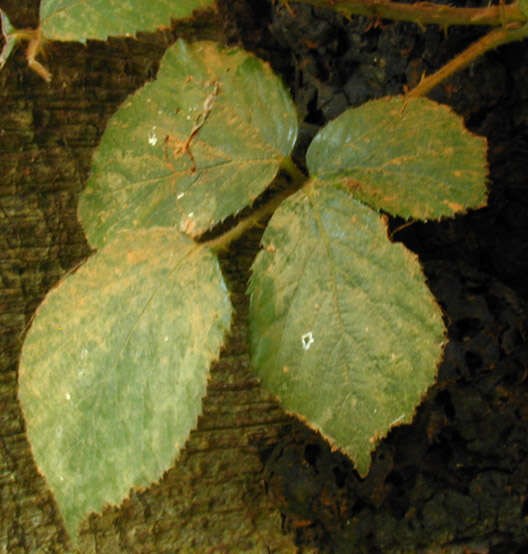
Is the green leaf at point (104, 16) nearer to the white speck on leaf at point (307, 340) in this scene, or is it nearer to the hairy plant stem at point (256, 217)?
the hairy plant stem at point (256, 217)

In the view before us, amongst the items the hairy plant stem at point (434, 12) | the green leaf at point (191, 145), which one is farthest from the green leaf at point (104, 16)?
the hairy plant stem at point (434, 12)

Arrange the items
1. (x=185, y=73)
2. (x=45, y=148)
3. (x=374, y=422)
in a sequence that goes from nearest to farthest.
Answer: (x=374, y=422)
(x=185, y=73)
(x=45, y=148)

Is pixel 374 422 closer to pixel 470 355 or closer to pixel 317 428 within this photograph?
pixel 317 428

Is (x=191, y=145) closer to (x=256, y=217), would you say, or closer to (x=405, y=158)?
(x=256, y=217)

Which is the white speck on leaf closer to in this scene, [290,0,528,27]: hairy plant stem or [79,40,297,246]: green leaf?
[79,40,297,246]: green leaf

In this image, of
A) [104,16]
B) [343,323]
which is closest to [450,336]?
[343,323]

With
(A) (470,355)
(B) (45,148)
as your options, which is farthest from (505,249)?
(B) (45,148)
